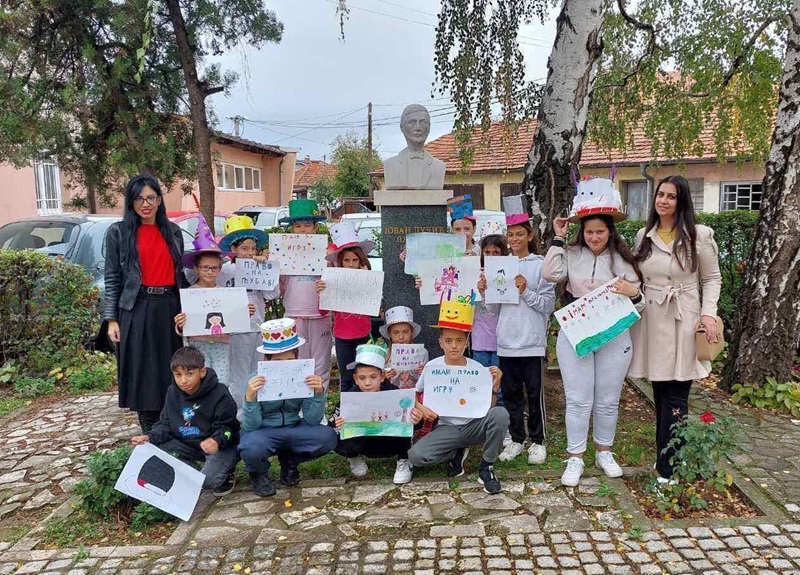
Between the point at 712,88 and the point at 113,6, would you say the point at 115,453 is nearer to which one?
the point at 712,88

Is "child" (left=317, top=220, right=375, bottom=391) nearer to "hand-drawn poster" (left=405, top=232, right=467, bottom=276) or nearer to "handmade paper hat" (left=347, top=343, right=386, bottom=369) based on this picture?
"hand-drawn poster" (left=405, top=232, right=467, bottom=276)

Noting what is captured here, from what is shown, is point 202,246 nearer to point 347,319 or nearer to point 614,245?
point 347,319

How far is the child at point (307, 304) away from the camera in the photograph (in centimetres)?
509

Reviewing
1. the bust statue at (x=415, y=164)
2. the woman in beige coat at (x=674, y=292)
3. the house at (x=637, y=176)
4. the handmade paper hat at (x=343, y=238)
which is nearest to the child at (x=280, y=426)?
the handmade paper hat at (x=343, y=238)

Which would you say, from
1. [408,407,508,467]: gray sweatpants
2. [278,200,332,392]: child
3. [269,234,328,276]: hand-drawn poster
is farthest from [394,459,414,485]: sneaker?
[269,234,328,276]: hand-drawn poster

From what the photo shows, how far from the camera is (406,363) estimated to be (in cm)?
446

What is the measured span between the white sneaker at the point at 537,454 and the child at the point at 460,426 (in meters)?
0.46

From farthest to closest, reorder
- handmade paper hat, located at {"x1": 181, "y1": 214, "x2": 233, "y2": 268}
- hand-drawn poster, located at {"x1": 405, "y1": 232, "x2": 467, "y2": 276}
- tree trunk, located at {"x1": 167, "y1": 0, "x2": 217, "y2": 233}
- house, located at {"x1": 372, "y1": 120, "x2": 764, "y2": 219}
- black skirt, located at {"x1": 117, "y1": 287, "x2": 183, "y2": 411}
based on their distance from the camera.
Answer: house, located at {"x1": 372, "y1": 120, "x2": 764, "y2": 219}
tree trunk, located at {"x1": 167, "y1": 0, "x2": 217, "y2": 233}
hand-drawn poster, located at {"x1": 405, "y1": 232, "x2": 467, "y2": 276}
handmade paper hat, located at {"x1": 181, "y1": 214, "x2": 233, "y2": 268}
black skirt, located at {"x1": 117, "y1": 287, "x2": 183, "y2": 411}

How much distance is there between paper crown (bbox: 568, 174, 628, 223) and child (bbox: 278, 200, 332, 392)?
2.23 m

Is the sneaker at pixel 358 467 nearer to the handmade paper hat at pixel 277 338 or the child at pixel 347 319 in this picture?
the child at pixel 347 319

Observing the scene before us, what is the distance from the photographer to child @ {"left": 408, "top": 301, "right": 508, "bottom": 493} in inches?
154

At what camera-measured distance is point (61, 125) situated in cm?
1186

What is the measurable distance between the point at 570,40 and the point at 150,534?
494 cm

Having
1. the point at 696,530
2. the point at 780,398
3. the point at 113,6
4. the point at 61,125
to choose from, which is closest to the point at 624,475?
the point at 696,530
